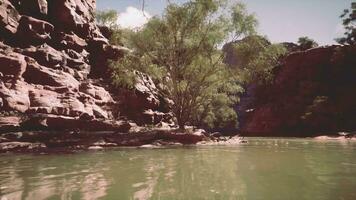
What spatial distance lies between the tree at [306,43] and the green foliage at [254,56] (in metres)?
46.0

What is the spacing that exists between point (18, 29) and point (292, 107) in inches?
1854

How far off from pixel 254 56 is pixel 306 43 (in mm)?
47846

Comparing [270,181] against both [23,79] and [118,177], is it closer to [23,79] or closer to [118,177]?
[118,177]

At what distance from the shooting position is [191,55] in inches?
1161

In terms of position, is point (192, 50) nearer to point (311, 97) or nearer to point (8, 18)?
point (8, 18)

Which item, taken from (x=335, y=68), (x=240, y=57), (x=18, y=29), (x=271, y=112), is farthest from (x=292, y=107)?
(x=18, y=29)

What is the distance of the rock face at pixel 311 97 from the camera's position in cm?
5341

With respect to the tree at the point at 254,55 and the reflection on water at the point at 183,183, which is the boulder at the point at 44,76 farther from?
the reflection on water at the point at 183,183

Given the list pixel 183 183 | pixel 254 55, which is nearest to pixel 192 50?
pixel 254 55

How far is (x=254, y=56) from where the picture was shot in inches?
1139

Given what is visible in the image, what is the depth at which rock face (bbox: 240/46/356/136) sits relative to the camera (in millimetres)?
53406

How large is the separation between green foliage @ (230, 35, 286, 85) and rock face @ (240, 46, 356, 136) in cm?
2758

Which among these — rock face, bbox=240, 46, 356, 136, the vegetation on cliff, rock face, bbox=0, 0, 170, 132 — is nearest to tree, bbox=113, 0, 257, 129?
the vegetation on cliff

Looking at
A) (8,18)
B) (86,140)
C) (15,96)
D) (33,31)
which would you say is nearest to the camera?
(86,140)
